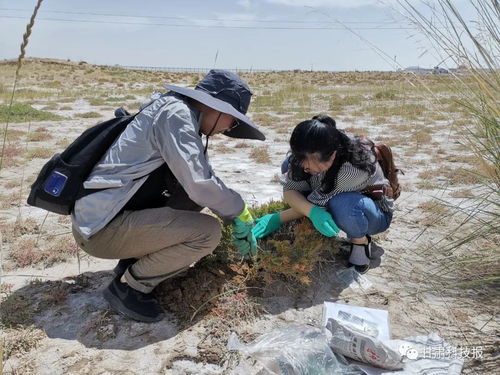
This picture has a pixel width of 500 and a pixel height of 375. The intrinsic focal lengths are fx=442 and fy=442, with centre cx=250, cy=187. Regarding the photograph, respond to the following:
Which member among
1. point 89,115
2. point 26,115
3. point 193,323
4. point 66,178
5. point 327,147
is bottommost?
point 193,323

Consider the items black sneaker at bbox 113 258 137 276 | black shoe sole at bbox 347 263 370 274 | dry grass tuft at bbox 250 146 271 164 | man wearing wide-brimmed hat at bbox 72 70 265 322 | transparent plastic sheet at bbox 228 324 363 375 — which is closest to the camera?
transparent plastic sheet at bbox 228 324 363 375

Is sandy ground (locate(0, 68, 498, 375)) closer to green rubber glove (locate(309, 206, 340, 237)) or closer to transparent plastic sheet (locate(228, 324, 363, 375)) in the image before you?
transparent plastic sheet (locate(228, 324, 363, 375))

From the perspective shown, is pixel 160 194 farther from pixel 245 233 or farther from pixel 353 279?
pixel 353 279

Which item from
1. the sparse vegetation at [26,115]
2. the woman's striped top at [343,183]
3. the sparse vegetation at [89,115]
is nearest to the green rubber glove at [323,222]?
the woman's striped top at [343,183]

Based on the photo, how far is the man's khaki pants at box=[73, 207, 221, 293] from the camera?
88.7 inches

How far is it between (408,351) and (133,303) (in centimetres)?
139

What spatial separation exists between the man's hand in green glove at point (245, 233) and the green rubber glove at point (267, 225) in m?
0.46

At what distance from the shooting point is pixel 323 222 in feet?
8.91

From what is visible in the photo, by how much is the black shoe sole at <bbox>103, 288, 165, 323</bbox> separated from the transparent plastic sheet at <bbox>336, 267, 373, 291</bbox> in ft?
3.72

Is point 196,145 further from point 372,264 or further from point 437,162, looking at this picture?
point 437,162

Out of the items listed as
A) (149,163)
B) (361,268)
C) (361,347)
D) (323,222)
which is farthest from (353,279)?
(149,163)

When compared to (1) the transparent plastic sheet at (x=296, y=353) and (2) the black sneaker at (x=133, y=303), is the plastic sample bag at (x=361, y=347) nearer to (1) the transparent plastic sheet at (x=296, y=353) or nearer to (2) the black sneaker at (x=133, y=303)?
(1) the transparent plastic sheet at (x=296, y=353)

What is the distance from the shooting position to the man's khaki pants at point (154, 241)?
225 cm

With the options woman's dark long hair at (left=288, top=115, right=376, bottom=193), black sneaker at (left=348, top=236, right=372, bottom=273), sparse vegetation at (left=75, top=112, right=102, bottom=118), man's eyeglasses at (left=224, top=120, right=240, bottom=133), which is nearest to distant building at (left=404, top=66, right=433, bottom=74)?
woman's dark long hair at (left=288, top=115, right=376, bottom=193)
